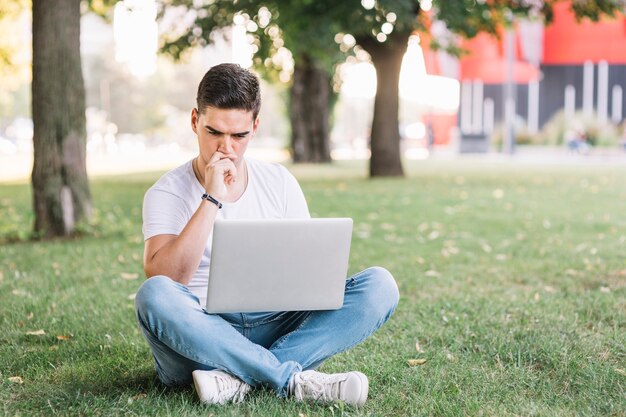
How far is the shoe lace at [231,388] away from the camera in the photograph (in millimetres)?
3582

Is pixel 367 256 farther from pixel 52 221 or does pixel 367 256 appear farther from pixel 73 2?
pixel 73 2

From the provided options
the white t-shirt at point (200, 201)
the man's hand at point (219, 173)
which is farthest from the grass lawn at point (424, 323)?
the man's hand at point (219, 173)

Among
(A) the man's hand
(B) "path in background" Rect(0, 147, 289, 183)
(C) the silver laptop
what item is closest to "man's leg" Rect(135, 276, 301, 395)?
(C) the silver laptop

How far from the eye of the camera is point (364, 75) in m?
37.3

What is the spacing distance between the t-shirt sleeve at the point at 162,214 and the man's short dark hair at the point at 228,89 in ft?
1.29

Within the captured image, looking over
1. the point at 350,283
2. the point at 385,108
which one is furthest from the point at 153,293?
the point at 385,108

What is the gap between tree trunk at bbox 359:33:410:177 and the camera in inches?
771

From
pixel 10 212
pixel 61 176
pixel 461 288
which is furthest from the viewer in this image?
pixel 10 212

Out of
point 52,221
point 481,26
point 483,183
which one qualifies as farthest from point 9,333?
point 481,26

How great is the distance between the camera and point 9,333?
511 cm

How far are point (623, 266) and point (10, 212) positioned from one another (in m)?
8.38

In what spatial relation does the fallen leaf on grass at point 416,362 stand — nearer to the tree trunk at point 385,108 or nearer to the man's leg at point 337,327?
the man's leg at point 337,327

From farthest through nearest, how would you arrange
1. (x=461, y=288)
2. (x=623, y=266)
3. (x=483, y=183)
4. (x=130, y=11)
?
1. (x=483, y=183)
2. (x=130, y=11)
3. (x=623, y=266)
4. (x=461, y=288)

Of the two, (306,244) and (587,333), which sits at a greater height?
(306,244)
